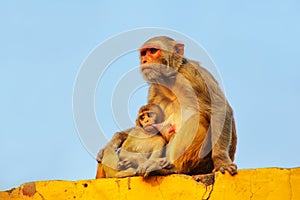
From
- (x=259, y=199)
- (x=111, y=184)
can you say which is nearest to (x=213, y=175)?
(x=259, y=199)

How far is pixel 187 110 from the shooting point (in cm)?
560

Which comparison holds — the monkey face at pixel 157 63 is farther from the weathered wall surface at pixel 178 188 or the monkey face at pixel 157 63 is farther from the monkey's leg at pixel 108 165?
the weathered wall surface at pixel 178 188

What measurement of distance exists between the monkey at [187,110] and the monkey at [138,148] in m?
0.10

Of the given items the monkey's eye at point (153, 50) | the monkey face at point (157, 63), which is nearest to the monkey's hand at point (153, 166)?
the monkey face at point (157, 63)

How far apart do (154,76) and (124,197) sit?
4.90 feet

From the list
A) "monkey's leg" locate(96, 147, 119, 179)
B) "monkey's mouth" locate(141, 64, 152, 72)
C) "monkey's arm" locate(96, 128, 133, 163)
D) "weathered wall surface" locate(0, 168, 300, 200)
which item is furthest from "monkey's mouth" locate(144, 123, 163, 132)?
"weathered wall surface" locate(0, 168, 300, 200)

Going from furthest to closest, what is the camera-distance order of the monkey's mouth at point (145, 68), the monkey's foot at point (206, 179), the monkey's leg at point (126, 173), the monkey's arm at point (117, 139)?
the monkey's mouth at point (145, 68), the monkey's arm at point (117, 139), the monkey's leg at point (126, 173), the monkey's foot at point (206, 179)

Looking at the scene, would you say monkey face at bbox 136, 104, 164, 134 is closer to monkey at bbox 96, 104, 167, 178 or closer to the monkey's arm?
monkey at bbox 96, 104, 167, 178

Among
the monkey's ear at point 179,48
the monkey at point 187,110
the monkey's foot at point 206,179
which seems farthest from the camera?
the monkey's ear at point 179,48

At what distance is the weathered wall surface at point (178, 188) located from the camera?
440 centimetres

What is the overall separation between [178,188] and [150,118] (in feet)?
4.02

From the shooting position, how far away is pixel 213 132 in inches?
211

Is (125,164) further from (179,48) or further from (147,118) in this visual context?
(179,48)

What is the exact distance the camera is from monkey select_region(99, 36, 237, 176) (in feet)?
17.1
